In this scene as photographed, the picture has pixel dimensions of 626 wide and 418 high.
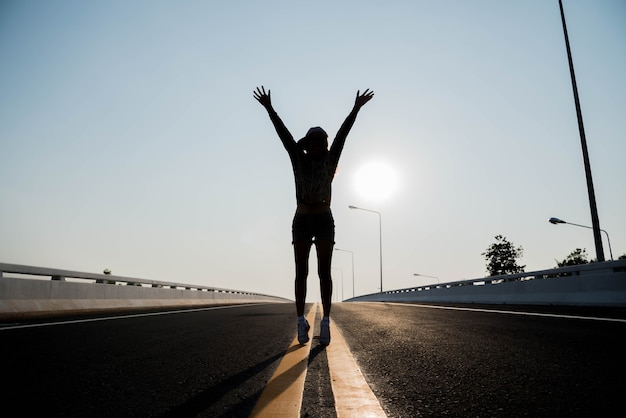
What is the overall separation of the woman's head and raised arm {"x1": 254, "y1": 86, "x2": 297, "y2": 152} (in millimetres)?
217

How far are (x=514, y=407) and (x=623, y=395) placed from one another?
59 centimetres

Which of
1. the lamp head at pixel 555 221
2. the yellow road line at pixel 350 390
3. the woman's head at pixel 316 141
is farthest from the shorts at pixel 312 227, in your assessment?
the lamp head at pixel 555 221

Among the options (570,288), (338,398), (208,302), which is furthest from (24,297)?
(208,302)

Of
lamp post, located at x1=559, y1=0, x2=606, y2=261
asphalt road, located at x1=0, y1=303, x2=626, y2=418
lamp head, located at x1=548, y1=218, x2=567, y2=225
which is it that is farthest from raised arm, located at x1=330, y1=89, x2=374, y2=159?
lamp head, located at x1=548, y1=218, x2=567, y2=225

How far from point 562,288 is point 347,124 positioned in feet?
30.5

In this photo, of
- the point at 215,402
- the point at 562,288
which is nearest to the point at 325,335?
the point at 215,402

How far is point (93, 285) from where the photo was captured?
36.8 ft

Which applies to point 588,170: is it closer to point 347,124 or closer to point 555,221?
point 347,124

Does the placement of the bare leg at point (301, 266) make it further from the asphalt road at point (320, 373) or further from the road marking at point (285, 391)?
the road marking at point (285, 391)

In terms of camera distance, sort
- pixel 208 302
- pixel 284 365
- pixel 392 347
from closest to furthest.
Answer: pixel 284 365 < pixel 392 347 < pixel 208 302

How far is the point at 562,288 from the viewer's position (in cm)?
1122

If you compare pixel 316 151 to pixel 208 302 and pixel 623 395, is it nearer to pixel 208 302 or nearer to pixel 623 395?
pixel 623 395

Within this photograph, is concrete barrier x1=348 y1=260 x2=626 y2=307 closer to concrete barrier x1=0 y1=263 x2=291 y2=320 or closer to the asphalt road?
the asphalt road

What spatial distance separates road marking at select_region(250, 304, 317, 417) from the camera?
190 cm
